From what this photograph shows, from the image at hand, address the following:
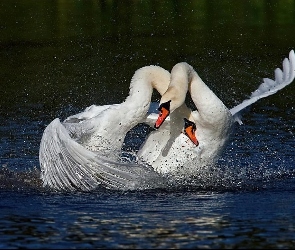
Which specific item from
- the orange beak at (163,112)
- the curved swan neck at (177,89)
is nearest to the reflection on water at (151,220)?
the orange beak at (163,112)

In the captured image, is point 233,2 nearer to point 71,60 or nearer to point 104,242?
point 71,60

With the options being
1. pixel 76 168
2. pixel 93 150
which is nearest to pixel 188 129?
pixel 93 150

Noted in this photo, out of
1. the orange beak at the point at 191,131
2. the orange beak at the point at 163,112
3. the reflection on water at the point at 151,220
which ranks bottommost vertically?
the reflection on water at the point at 151,220

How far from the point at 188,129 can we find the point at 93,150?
1.18 metres

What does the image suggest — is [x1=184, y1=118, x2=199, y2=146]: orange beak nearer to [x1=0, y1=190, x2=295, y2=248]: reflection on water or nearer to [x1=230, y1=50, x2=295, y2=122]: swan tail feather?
[x1=0, y1=190, x2=295, y2=248]: reflection on water

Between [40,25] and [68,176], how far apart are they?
16.8 m

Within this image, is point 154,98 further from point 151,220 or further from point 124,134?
point 151,220

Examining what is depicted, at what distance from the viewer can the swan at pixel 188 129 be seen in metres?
12.1

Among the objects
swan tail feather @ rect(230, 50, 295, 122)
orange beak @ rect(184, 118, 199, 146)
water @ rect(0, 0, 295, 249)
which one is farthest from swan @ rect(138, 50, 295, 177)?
swan tail feather @ rect(230, 50, 295, 122)

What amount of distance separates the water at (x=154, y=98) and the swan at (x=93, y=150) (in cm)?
24

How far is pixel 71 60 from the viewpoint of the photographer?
902 inches

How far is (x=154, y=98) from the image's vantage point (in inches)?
757

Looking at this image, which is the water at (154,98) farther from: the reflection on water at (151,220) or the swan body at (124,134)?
the swan body at (124,134)

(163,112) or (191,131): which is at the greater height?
(163,112)
